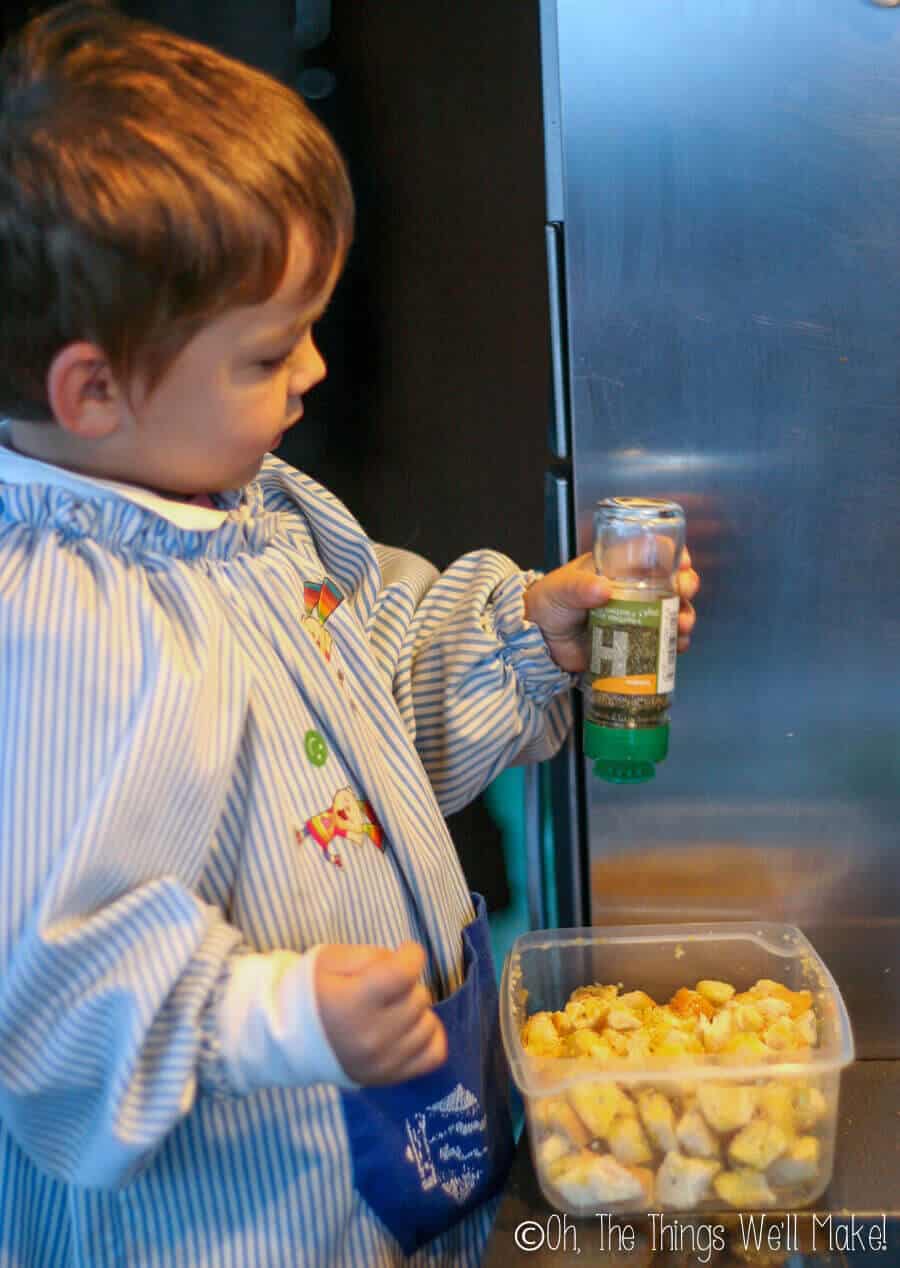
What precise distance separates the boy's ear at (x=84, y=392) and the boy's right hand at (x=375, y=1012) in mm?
351

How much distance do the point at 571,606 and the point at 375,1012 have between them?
397 millimetres

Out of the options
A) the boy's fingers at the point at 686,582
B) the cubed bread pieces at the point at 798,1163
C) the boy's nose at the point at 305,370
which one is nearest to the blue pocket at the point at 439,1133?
the cubed bread pieces at the point at 798,1163

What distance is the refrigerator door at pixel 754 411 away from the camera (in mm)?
1059

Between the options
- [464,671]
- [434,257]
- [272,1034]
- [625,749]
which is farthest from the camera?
[434,257]

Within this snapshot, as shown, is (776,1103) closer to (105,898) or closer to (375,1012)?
(375,1012)

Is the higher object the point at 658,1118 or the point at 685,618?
the point at 685,618

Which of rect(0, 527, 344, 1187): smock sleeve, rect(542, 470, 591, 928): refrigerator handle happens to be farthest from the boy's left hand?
rect(0, 527, 344, 1187): smock sleeve

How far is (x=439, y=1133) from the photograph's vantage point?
905 millimetres

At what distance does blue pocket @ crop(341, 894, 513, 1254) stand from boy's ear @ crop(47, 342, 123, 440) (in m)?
0.45

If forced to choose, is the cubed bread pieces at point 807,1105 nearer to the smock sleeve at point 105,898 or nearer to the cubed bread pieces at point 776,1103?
the cubed bread pieces at point 776,1103

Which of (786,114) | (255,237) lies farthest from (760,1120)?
(786,114)

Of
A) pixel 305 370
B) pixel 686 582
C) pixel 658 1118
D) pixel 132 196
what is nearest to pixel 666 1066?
pixel 658 1118

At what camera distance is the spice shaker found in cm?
96

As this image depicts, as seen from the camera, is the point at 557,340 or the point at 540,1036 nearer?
the point at 540,1036
